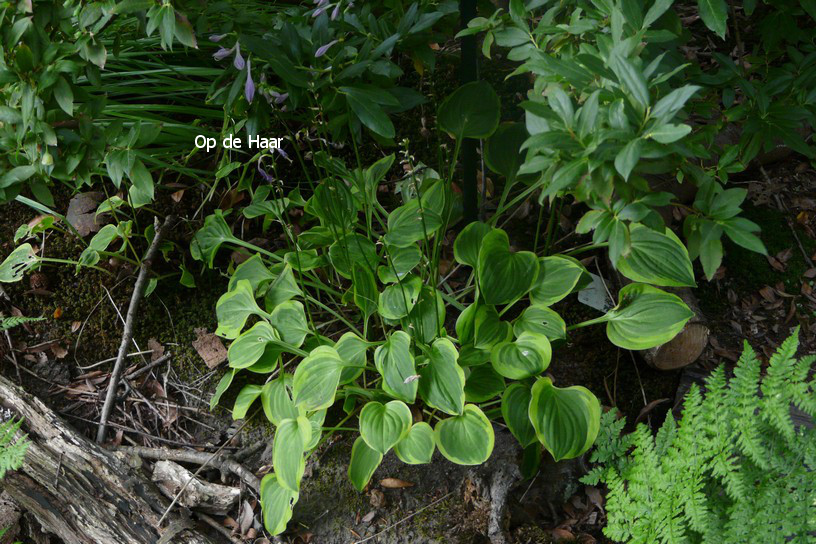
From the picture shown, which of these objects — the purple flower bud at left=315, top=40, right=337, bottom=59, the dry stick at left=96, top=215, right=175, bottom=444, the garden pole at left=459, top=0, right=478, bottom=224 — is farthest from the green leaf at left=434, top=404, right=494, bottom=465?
the dry stick at left=96, top=215, right=175, bottom=444

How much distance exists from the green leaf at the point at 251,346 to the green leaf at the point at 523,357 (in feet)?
2.22

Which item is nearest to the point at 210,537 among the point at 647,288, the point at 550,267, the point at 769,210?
the point at 550,267

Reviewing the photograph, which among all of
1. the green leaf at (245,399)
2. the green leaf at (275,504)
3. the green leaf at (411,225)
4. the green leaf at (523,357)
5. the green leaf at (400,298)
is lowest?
the green leaf at (275,504)

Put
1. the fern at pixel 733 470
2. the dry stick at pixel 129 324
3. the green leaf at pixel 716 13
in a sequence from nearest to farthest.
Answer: the green leaf at pixel 716 13 → the fern at pixel 733 470 → the dry stick at pixel 129 324

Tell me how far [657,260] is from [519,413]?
0.54 meters

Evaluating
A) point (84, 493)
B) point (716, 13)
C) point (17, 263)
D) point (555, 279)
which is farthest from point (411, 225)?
point (17, 263)

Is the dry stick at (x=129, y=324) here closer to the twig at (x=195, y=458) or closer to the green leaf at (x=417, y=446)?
the twig at (x=195, y=458)

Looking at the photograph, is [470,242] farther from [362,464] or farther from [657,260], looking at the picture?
[362,464]

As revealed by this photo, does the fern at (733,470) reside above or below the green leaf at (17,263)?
below

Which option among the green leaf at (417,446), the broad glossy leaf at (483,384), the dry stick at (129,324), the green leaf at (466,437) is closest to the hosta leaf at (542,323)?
the broad glossy leaf at (483,384)

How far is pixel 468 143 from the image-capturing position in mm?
2221

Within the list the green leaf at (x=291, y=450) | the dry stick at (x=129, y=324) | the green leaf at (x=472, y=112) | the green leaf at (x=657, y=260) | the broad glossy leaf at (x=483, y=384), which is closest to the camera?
the green leaf at (x=657, y=260)

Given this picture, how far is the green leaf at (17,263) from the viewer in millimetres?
2291

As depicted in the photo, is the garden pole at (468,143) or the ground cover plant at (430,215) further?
the garden pole at (468,143)
